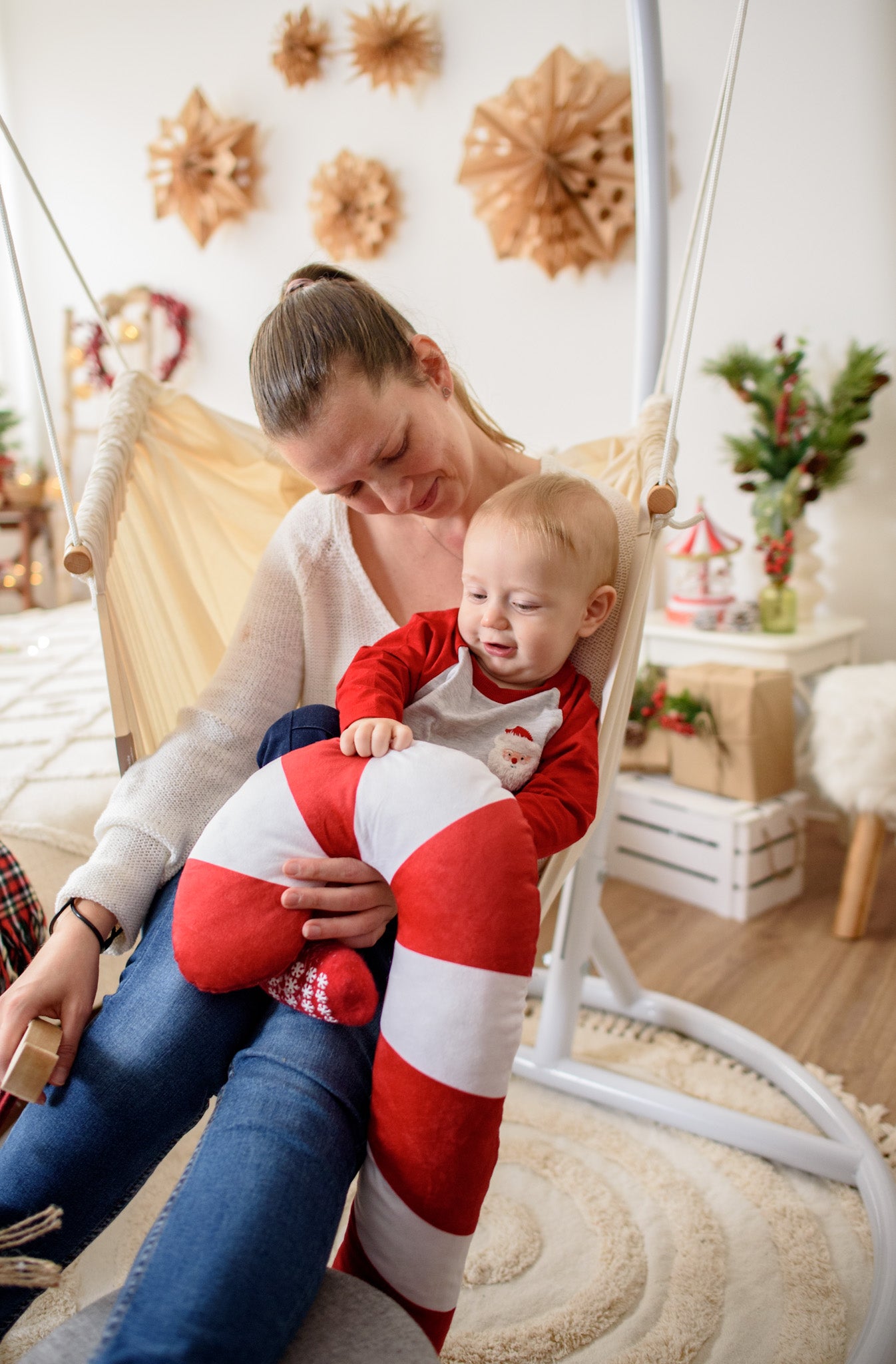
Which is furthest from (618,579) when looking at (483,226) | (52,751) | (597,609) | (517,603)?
(483,226)

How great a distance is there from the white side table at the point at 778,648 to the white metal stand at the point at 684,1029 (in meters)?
0.89

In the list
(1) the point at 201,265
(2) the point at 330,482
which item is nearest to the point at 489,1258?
(2) the point at 330,482

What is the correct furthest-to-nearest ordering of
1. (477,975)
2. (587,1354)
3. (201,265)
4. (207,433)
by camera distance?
(201,265) → (207,433) → (587,1354) → (477,975)

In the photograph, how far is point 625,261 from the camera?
2564 mm

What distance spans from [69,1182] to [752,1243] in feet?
2.86

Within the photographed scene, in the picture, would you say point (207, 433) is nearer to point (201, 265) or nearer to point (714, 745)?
point (714, 745)

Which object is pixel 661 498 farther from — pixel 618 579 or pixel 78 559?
pixel 78 559

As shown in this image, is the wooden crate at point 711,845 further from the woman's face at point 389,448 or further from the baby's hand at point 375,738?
the baby's hand at point 375,738

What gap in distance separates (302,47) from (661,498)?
2978mm

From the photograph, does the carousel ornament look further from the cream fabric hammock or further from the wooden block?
the wooden block

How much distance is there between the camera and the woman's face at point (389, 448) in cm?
85

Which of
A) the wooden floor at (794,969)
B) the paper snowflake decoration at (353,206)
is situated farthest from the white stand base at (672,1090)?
the paper snowflake decoration at (353,206)

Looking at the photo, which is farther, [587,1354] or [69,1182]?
[587,1354]

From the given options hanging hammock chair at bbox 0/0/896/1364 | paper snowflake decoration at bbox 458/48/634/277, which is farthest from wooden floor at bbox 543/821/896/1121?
paper snowflake decoration at bbox 458/48/634/277
